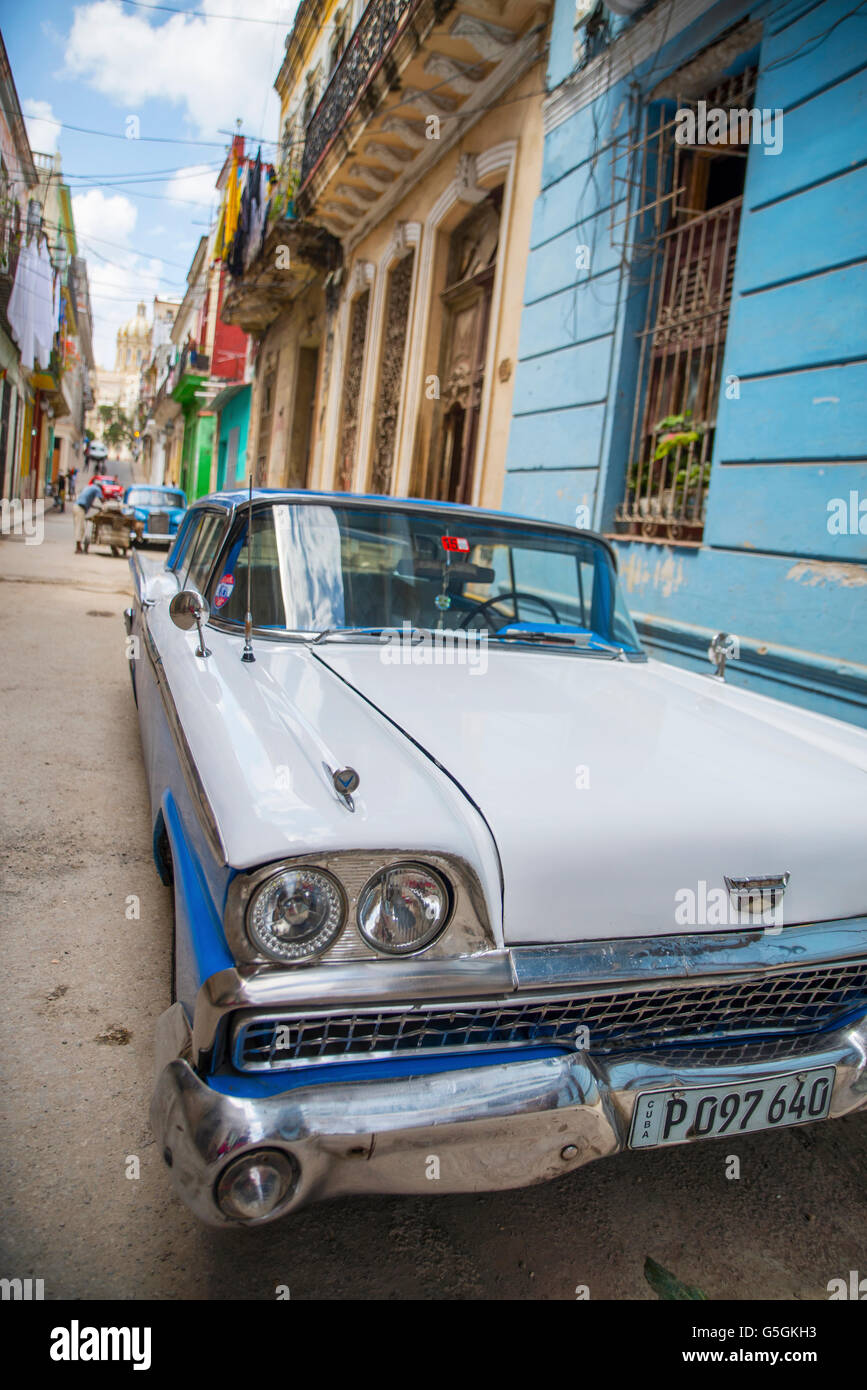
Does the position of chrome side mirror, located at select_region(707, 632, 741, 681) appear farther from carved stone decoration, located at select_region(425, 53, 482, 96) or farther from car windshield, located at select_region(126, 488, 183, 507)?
car windshield, located at select_region(126, 488, 183, 507)

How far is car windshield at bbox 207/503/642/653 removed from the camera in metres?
2.75

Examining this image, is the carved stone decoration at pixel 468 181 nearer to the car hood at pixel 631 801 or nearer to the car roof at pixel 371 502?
the car roof at pixel 371 502

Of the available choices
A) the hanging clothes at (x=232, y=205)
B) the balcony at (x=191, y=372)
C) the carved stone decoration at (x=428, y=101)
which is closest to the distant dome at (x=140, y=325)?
the balcony at (x=191, y=372)

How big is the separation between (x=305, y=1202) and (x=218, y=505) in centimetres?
256

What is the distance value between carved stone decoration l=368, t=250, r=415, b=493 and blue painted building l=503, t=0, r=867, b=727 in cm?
390

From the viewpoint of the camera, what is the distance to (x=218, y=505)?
3402mm

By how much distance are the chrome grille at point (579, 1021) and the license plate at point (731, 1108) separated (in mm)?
105

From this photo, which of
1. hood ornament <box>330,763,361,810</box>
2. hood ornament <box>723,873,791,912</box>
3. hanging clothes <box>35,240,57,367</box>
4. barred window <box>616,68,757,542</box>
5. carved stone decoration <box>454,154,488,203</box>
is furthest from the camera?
hanging clothes <box>35,240,57,367</box>

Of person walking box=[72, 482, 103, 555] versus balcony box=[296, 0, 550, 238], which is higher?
balcony box=[296, 0, 550, 238]

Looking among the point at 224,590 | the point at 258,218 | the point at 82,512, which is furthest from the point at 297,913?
the point at 258,218

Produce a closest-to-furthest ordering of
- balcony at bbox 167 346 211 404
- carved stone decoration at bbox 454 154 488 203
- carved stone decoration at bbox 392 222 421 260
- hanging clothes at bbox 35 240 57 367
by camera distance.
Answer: carved stone decoration at bbox 454 154 488 203, carved stone decoration at bbox 392 222 421 260, hanging clothes at bbox 35 240 57 367, balcony at bbox 167 346 211 404

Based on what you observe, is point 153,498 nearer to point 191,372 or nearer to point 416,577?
point 191,372

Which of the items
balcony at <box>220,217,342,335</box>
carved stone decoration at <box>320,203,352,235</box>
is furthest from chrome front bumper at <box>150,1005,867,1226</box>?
balcony at <box>220,217,342,335</box>

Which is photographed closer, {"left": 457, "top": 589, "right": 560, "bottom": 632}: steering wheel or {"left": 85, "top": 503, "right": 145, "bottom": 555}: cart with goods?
{"left": 457, "top": 589, "right": 560, "bottom": 632}: steering wheel
